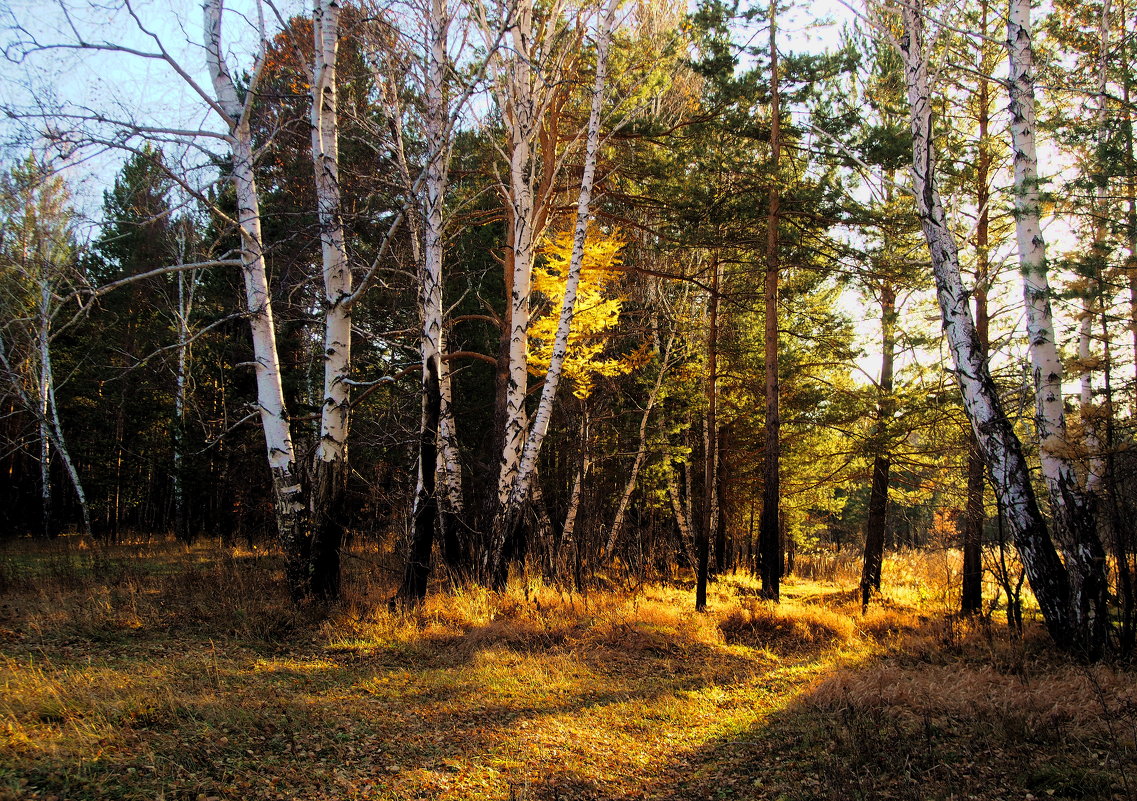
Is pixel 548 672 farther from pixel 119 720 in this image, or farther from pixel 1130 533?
pixel 1130 533

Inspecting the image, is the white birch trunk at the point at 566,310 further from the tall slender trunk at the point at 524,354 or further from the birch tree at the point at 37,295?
the birch tree at the point at 37,295

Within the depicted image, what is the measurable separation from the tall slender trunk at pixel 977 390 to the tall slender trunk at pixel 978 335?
6.30 feet

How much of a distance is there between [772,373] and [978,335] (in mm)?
3426

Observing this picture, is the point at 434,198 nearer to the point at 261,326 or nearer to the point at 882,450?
the point at 261,326

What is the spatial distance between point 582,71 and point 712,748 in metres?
11.4

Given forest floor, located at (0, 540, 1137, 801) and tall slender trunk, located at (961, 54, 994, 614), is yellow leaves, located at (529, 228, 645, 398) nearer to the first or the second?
forest floor, located at (0, 540, 1137, 801)

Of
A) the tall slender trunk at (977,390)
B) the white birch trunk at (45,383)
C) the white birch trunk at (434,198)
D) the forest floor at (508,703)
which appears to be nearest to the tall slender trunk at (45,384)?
the white birch trunk at (45,383)

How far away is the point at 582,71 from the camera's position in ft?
38.9

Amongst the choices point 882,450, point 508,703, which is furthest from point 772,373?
point 508,703

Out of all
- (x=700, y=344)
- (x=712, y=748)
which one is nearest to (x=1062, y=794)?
(x=712, y=748)

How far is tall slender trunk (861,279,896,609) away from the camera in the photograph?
1238cm

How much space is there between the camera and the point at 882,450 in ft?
41.1

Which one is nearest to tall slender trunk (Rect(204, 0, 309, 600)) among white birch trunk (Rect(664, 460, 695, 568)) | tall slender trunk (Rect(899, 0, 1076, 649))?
tall slender trunk (Rect(899, 0, 1076, 649))

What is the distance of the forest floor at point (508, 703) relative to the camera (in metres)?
3.73
